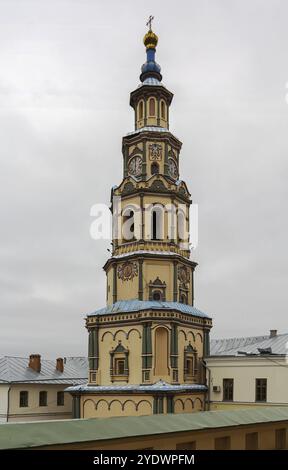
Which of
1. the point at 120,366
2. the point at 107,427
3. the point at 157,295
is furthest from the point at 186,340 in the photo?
the point at 107,427

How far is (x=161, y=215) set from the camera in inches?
1508

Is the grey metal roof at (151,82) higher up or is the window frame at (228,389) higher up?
the grey metal roof at (151,82)

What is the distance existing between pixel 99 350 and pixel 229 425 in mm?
21822

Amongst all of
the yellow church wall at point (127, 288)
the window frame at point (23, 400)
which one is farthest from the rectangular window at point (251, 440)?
the window frame at point (23, 400)

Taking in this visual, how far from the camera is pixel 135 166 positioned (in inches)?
1582

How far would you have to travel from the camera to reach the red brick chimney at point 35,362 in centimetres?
4694

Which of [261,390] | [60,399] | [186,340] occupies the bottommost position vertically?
[60,399]

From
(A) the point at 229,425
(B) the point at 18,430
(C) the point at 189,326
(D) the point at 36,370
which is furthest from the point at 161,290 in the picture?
(B) the point at 18,430

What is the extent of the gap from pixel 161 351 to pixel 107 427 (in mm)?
21897

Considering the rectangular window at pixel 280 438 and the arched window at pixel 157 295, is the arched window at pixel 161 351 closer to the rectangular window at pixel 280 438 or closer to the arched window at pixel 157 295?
the arched window at pixel 157 295

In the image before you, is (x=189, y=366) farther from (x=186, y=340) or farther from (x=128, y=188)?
(x=128, y=188)

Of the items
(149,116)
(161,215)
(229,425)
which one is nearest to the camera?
(229,425)

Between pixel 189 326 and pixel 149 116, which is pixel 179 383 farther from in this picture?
pixel 149 116

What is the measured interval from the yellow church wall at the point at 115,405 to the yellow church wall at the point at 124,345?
3.38 ft
